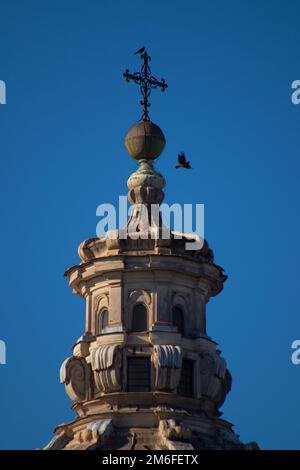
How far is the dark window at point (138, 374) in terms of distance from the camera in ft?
395

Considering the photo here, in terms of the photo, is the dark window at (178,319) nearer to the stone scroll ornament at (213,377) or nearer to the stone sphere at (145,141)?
the stone scroll ornament at (213,377)

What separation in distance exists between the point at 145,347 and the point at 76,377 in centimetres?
290

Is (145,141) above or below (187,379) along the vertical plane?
above

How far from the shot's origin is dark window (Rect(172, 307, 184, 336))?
122m

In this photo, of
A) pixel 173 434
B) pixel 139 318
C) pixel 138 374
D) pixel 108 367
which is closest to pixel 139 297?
pixel 139 318

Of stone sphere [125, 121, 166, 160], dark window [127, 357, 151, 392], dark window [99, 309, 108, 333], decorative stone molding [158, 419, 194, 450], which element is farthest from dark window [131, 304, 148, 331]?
stone sphere [125, 121, 166, 160]

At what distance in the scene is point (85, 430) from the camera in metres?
119

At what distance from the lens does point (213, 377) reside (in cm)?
12112

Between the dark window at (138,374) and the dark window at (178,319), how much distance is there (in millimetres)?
2190

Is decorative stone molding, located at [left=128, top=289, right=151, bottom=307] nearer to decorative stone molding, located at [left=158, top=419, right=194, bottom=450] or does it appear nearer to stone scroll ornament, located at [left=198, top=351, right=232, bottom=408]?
stone scroll ornament, located at [left=198, top=351, right=232, bottom=408]

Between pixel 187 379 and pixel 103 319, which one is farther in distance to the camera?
pixel 103 319

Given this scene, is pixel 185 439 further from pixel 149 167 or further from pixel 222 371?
pixel 149 167

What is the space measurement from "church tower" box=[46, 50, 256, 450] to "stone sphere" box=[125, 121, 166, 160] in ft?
3.01

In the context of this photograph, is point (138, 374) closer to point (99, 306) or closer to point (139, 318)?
point (139, 318)
